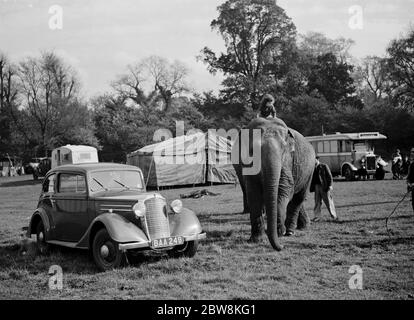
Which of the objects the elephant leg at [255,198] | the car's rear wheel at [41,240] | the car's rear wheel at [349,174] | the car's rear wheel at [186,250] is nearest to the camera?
the car's rear wheel at [186,250]

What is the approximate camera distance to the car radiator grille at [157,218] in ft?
25.2

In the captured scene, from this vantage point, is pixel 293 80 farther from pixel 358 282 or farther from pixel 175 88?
pixel 358 282

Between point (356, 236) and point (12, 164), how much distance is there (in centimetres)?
5324

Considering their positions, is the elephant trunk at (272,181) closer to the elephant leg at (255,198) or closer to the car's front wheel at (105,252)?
the elephant leg at (255,198)

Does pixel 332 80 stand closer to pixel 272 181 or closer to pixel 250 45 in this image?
pixel 250 45

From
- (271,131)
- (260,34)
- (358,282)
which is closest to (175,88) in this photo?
A: (260,34)

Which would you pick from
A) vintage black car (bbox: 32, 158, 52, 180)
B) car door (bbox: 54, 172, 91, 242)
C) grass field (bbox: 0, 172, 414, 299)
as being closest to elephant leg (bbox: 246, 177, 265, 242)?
grass field (bbox: 0, 172, 414, 299)

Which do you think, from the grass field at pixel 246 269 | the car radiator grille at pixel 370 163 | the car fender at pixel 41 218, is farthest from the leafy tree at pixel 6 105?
the car radiator grille at pixel 370 163

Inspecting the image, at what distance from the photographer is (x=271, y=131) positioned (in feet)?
29.6

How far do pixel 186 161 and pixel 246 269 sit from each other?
19.4 metres

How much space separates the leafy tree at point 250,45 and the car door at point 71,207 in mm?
13296

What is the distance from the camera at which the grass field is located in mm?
6090

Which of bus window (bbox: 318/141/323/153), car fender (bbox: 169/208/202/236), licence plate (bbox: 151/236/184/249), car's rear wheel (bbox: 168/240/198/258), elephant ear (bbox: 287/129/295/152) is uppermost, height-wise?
bus window (bbox: 318/141/323/153)

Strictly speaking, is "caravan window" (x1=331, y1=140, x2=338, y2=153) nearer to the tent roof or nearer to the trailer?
the tent roof
